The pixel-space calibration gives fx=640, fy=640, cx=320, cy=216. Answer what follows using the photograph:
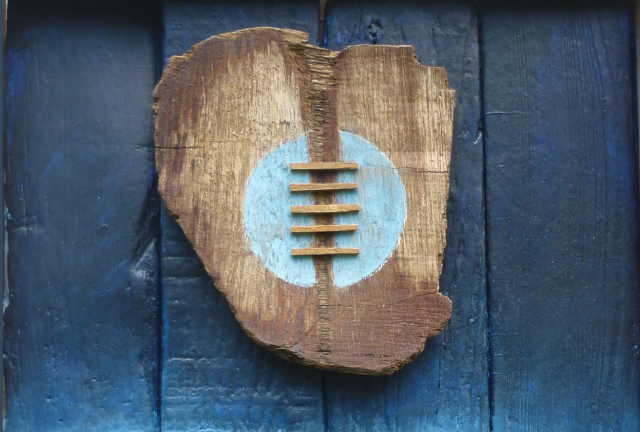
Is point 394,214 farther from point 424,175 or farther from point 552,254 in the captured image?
point 552,254

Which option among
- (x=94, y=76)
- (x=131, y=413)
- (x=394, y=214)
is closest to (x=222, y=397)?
(x=131, y=413)

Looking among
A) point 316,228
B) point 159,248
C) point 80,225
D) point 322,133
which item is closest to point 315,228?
point 316,228

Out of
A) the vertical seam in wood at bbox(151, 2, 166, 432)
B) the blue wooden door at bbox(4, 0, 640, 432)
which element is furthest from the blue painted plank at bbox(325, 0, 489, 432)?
the vertical seam in wood at bbox(151, 2, 166, 432)

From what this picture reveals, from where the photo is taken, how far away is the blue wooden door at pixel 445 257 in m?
0.92

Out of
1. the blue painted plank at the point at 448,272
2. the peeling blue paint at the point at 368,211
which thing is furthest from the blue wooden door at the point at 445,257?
the peeling blue paint at the point at 368,211

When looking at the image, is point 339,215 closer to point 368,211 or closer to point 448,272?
point 368,211

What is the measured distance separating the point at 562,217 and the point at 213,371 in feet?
1.86

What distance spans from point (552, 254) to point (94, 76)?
0.74 m

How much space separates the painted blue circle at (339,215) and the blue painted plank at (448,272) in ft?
0.39

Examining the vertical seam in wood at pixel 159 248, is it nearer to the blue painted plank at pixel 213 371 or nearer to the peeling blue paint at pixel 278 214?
the blue painted plank at pixel 213 371

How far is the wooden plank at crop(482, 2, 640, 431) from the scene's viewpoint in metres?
0.94

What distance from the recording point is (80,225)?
0.94 meters

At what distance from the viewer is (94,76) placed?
3.14 feet

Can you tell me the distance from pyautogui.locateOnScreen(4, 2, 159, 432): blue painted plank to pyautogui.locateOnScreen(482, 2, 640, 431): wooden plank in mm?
519
